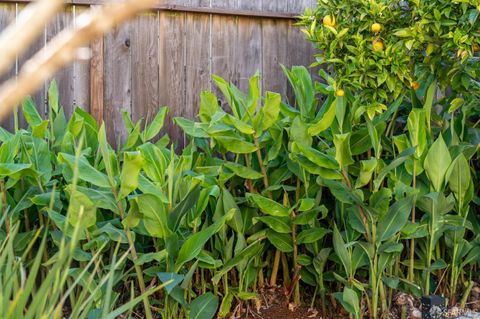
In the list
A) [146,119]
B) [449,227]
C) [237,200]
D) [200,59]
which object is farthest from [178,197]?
[449,227]

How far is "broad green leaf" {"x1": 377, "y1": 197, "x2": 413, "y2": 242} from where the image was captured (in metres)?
3.60

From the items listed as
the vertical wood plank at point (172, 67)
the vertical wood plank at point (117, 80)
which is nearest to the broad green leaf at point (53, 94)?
the vertical wood plank at point (117, 80)

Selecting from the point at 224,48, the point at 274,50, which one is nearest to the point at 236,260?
the point at 224,48

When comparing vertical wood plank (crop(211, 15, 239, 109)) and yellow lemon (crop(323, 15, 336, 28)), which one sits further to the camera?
vertical wood plank (crop(211, 15, 239, 109))

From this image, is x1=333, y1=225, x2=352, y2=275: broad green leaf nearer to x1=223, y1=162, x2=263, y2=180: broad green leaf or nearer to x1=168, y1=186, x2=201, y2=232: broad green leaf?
x1=223, y1=162, x2=263, y2=180: broad green leaf

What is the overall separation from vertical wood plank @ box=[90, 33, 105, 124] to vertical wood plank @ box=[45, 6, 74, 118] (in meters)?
0.12

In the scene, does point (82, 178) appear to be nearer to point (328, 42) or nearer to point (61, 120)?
point (61, 120)

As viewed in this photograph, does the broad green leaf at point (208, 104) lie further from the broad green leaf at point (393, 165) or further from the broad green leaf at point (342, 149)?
the broad green leaf at point (393, 165)

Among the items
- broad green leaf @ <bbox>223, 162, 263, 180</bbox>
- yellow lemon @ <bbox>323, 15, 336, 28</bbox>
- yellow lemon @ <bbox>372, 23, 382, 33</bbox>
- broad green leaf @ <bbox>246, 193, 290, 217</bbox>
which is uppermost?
yellow lemon @ <bbox>323, 15, 336, 28</bbox>

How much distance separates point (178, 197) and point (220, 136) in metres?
0.40

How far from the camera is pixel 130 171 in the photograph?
3141 mm

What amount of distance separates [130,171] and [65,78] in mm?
1141

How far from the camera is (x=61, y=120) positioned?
12.6ft

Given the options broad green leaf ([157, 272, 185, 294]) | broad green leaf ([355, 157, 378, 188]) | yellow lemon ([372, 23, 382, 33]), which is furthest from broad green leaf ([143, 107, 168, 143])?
yellow lemon ([372, 23, 382, 33])
